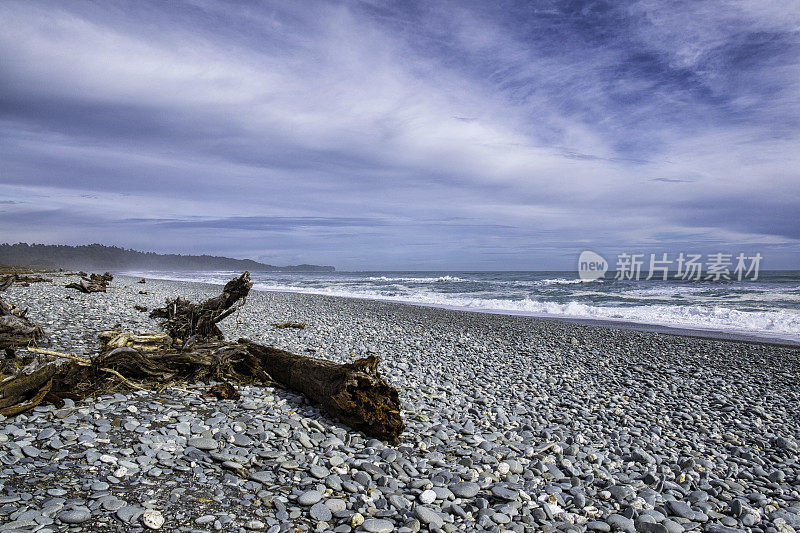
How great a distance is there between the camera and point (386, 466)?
4.64 m

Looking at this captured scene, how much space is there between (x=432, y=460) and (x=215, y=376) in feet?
11.4

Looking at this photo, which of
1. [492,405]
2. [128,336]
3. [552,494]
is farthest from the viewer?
[128,336]

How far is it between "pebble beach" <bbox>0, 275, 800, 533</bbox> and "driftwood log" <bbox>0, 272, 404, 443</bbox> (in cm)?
23

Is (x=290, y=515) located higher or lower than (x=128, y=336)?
lower

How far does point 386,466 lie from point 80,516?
2510 millimetres

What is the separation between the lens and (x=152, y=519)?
11.0 feet

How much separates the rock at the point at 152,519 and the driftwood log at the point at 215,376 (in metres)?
2.32

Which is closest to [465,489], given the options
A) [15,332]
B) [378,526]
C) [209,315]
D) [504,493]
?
[504,493]

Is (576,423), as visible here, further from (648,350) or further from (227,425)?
(648,350)

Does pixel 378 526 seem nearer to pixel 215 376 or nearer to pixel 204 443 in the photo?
pixel 204 443

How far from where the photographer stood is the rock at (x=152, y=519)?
330 centimetres

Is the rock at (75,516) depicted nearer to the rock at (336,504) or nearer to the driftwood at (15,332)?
the rock at (336,504)

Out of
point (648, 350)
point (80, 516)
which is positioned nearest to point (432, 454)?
point (80, 516)

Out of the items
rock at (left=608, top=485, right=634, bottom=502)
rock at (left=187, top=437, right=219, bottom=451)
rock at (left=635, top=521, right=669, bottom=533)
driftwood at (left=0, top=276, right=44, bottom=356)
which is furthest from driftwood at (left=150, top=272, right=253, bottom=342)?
rock at (left=635, top=521, right=669, bottom=533)
